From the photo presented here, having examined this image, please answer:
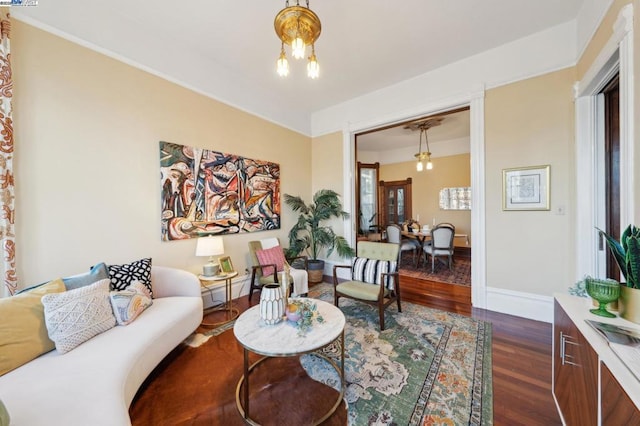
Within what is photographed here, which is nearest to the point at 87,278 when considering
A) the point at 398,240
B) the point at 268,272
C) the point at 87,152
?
the point at 87,152

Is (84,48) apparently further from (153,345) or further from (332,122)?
(332,122)

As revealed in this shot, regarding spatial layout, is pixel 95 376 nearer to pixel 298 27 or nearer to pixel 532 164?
pixel 298 27

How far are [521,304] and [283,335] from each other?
9.65 feet

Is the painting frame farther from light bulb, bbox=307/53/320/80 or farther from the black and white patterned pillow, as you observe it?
light bulb, bbox=307/53/320/80

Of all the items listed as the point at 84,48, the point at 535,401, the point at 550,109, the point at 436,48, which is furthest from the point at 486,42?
the point at 84,48

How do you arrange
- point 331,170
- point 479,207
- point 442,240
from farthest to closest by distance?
point 442,240 < point 331,170 < point 479,207

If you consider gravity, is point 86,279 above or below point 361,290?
above

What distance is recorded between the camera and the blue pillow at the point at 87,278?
5.90ft

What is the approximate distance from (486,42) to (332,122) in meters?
2.50

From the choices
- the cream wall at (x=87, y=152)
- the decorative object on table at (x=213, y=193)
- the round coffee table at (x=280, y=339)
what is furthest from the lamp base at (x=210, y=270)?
the round coffee table at (x=280, y=339)

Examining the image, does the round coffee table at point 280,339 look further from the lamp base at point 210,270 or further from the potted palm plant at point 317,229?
the potted palm plant at point 317,229

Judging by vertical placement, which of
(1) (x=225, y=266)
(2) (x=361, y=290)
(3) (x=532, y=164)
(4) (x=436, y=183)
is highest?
(4) (x=436, y=183)

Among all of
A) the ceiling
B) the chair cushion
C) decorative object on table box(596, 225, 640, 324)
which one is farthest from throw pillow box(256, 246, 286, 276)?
decorative object on table box(596, 225, 640, 324)

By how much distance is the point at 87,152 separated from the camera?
2.20 meters
